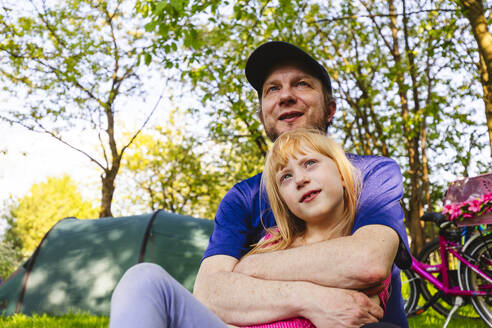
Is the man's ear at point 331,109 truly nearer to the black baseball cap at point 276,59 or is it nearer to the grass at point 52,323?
the black baseball cap at point 276,59

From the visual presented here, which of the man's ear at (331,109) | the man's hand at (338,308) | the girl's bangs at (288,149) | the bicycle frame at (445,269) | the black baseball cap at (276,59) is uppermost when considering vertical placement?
the black baseball cap at (276,59)

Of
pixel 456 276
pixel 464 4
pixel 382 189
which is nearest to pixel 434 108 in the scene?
pixel 464 4

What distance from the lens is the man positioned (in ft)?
4.75

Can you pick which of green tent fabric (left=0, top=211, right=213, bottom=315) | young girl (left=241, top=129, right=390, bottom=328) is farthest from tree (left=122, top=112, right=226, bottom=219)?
young girl (left=241, top=129, right=390, bottom=328)

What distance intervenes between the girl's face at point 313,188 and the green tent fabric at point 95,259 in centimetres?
542

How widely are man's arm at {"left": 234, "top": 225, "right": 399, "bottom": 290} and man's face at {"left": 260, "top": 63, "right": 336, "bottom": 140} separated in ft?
2.52

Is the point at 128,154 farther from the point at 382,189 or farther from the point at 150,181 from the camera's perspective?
the point at 382,189

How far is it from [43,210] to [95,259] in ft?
123

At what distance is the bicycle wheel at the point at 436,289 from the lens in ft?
16.7

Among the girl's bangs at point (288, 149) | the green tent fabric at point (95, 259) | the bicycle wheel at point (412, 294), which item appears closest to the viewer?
the girl's bangs at point (288, 149)

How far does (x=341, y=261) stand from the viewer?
149cm

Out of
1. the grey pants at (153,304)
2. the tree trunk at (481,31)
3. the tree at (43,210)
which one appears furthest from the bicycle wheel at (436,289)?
the tree at (43,210)

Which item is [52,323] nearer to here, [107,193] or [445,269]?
[445,269]

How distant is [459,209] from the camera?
4617 millimetres
